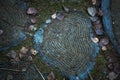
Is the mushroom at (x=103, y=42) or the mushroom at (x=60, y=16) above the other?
the mushroom at (x=60, y=16)

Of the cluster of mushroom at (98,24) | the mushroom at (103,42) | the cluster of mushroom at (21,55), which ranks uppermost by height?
the cluster of mushroom at (98,24)

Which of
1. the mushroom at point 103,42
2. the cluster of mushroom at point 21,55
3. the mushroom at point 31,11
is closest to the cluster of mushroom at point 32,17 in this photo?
the mushroom at point 31,11

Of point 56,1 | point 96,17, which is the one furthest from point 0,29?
point 96,17

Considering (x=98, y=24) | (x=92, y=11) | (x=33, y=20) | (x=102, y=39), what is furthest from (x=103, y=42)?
(x=33, y=20)

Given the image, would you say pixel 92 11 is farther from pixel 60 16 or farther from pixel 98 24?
pixel 60 16

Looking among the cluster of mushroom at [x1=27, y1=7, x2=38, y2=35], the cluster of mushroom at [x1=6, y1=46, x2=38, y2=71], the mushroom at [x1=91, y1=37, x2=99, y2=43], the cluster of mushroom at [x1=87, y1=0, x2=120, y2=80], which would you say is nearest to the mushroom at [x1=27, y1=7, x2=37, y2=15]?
the cluster of mushroom at [x1=27, y1=7, x2=38, y2=35]

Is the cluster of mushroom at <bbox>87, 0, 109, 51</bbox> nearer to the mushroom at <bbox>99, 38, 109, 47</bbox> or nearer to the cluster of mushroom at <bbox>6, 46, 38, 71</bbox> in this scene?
the mushroom at <bbox>99, 38, 109, 47</bbox>

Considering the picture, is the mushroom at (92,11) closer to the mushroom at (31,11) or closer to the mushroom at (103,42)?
the mushroom at (103,42)

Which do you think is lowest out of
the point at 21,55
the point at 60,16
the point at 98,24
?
the point at 21,55
